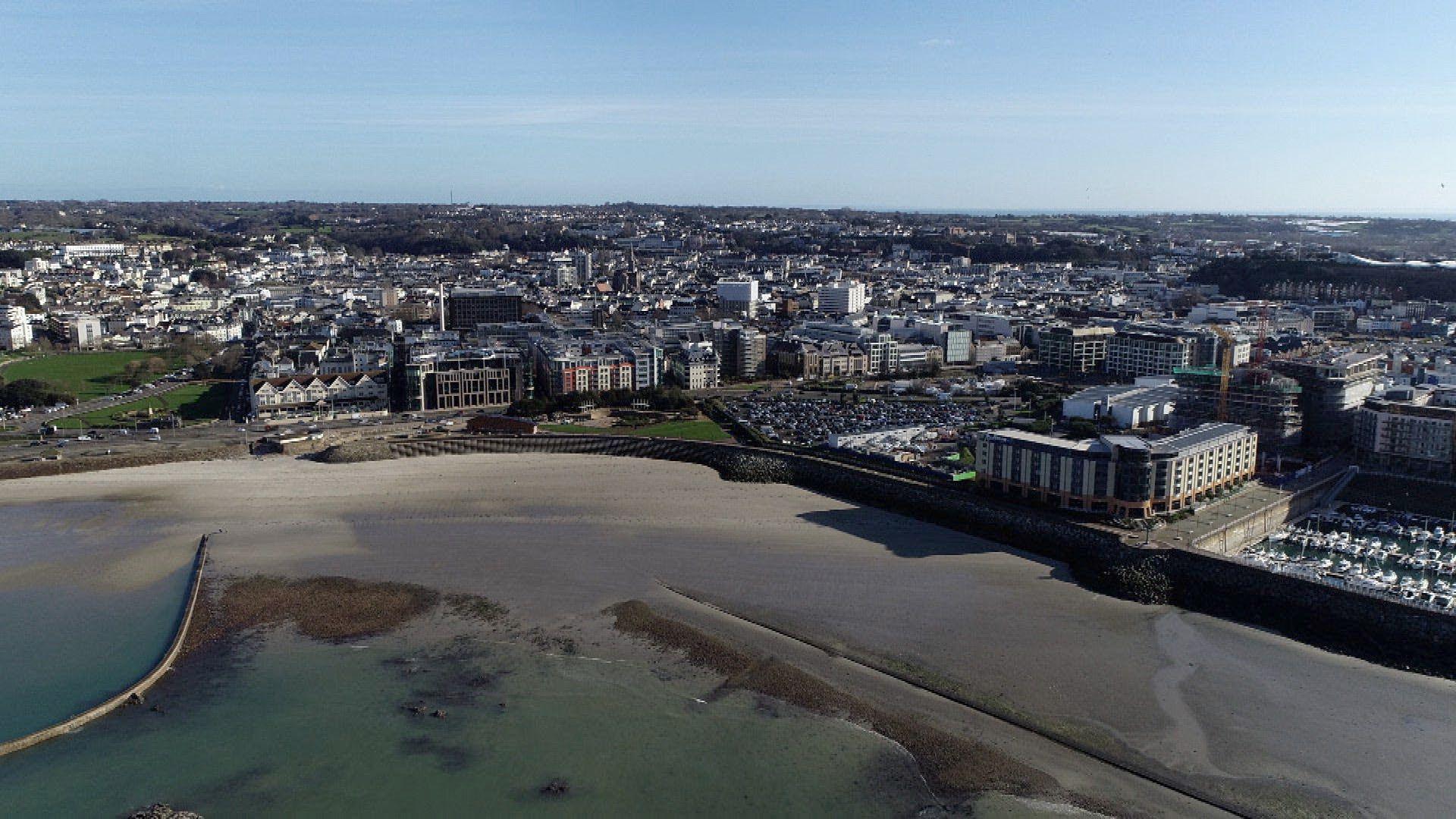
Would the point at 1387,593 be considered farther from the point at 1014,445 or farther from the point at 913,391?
the point at 913,391

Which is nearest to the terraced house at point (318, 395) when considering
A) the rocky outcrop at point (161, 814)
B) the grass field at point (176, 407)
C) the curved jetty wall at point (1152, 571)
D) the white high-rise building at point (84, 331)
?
the grass field at point (176, 407)

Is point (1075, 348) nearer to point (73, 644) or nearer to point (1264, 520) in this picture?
point (1264, 520)

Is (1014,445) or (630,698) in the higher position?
(1014,445)

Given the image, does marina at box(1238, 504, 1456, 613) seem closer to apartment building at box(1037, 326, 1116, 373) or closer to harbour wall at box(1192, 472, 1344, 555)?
harbour wall at box(1192, 472, 1344, 555)

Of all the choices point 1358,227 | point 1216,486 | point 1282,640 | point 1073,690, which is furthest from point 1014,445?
point 1358,227

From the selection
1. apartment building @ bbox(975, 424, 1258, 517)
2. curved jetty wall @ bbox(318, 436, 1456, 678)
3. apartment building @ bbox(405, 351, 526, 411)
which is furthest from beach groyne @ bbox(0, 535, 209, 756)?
A: apartment building @ bbox(405, 351, 526, 411)

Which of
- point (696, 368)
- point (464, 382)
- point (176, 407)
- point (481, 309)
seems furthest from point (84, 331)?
point (696, 368)
